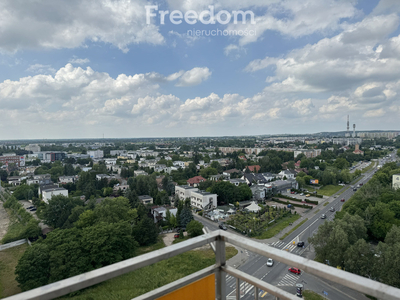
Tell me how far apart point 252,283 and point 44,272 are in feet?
37.5

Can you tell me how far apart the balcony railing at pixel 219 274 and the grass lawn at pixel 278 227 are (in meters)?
13.5

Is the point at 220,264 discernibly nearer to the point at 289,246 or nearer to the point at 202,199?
the point at 289,246

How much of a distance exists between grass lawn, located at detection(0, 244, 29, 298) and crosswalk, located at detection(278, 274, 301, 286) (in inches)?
396

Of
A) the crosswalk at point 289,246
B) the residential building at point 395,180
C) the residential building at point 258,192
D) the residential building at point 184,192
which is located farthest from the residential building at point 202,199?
the residential building at point 395,180

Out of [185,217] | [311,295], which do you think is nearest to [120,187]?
[185,217]

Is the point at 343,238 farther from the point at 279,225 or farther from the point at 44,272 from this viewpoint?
the point at 44,272

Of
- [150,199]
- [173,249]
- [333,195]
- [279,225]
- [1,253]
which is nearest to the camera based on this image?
[173,249]

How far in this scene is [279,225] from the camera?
15.5 metres

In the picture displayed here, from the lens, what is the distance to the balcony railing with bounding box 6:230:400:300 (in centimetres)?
87

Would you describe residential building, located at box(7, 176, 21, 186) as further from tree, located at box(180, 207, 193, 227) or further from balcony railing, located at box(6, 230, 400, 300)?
balcony railing, located at box(6, 230, 400, 300)

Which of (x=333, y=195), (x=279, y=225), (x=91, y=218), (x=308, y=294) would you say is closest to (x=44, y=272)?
(x=91, y=218)

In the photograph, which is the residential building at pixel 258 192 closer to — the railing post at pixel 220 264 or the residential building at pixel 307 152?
the railing post at pixel 220 264

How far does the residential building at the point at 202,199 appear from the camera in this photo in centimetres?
1888

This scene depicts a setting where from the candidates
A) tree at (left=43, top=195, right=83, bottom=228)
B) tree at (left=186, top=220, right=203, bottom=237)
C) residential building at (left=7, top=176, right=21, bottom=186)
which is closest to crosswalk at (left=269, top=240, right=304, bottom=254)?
tree at (left=186, top=220, right=203, bottom=237)
